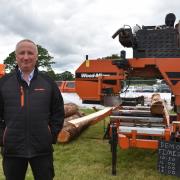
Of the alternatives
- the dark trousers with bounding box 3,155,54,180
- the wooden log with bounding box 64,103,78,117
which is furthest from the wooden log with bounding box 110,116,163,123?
the wooden log with bounding box 64,103,78,117

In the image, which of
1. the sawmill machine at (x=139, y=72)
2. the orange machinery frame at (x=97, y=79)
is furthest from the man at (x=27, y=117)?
the orange machinery frame at (x=97, y=79)

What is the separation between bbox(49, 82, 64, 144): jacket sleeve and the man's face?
0.34m

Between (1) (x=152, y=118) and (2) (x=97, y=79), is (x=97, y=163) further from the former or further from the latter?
(2) (x=97, y=79)

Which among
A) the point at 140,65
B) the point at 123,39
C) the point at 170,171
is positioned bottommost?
the point at 170,171

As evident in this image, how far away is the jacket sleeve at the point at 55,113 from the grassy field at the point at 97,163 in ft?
8.35

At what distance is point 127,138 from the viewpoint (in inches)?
249

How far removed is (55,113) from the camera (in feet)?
13.0

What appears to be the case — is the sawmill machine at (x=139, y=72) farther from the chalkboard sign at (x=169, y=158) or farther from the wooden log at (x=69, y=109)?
the wooden log at (x=69, y=109)

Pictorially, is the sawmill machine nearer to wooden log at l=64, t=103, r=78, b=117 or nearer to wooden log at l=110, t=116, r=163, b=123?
wooden log at l=110, t=116, r=163, b=123

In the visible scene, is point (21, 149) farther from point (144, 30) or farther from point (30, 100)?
point (144, 30)

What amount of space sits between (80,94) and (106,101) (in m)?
0.57

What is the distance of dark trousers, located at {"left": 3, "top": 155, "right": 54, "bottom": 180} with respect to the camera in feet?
12.4

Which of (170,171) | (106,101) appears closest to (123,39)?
(106,101)

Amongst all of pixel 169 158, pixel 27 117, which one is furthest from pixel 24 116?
pixel 169 158
